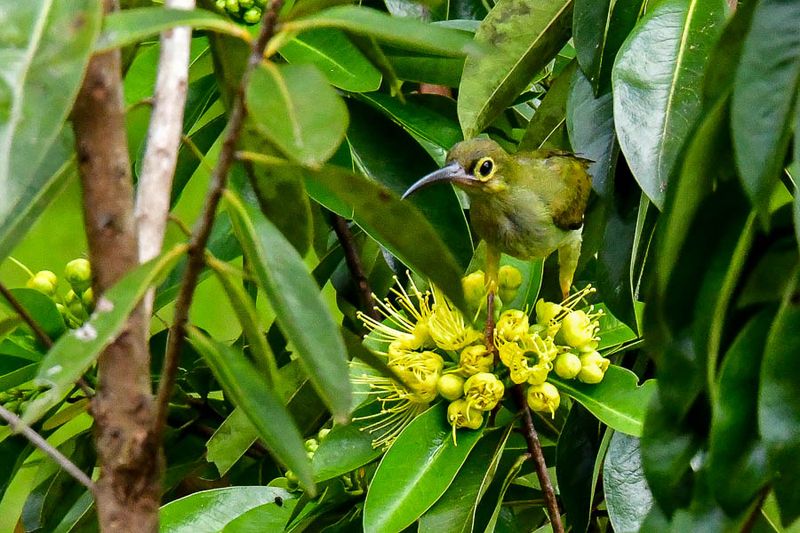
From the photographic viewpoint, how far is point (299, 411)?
1971 mm

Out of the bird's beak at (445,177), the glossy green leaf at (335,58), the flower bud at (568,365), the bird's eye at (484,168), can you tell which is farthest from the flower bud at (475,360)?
the bird's eye at (484,168)

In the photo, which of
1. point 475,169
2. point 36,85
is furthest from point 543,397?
point 36,85

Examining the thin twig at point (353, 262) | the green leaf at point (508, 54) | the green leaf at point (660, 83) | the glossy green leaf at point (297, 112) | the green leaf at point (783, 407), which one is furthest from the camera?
the thin twig at point (353, 262)

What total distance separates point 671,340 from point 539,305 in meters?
0.90

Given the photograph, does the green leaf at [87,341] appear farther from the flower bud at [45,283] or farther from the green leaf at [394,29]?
the flower bud at [45,283]

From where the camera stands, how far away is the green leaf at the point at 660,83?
1376mm

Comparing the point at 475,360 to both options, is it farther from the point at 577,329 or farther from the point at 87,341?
the point at 87,341

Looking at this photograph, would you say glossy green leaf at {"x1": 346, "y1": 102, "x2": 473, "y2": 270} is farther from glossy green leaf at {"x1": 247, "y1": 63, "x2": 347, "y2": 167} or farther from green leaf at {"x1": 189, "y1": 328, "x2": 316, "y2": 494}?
glossy green leaf at {"x1": 247, "y1": 63, "x2": 347, "y2": 167}

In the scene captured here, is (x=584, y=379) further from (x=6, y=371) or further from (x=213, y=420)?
(x=6, y=371)

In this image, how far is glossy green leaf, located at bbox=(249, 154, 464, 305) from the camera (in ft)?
2.39

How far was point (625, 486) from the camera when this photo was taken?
162 centimetres

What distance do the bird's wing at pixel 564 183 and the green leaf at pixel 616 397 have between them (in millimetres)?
756

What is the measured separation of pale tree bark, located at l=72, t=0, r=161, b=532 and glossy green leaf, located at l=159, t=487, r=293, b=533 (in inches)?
36.9

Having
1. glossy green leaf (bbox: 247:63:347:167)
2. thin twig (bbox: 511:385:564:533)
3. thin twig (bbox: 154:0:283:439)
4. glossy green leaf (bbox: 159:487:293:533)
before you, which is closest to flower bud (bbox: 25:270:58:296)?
glossy green leaf (bbox: 159:487:293:533)
